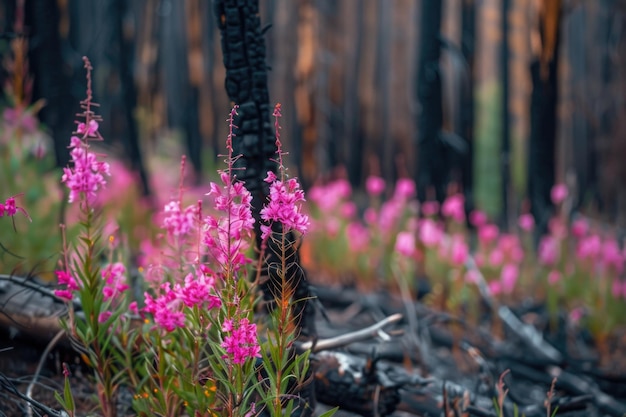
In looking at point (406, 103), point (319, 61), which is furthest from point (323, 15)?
point (406, 103)

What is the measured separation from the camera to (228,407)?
7.29ft

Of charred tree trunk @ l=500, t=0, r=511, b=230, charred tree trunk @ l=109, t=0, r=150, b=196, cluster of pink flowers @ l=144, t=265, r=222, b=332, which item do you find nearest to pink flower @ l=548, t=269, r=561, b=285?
charred tree trunk @ l=500, t=0, r=511, b=230

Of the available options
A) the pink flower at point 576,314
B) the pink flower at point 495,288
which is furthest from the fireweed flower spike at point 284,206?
the pink flower at point 576,314

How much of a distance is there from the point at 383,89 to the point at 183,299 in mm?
11909

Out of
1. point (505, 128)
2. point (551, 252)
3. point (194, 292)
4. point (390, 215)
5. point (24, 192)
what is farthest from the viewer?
point (505, 128)

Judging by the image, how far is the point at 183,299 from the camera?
7.57 feet

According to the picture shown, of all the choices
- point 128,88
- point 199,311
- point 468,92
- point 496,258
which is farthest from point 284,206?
point 468,92

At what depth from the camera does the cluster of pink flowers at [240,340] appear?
2.11m

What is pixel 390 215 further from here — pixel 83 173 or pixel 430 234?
pixel 83 173

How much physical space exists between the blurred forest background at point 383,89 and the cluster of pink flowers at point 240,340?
3368 mm

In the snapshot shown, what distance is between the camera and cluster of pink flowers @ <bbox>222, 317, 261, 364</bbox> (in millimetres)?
2111

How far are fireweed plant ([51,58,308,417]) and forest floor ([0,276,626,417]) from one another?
1.29 feet

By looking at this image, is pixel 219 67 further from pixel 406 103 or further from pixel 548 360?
pixel 548 360

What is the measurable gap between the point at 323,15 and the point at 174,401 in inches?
414
